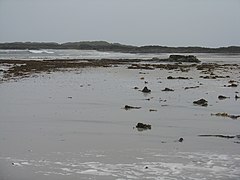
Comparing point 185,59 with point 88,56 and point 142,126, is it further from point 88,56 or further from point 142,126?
point 142,126

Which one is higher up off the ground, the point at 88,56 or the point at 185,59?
the point at 185,59

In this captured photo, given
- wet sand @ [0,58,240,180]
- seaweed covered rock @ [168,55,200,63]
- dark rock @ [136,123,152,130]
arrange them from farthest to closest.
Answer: seaweed covered rock @ [168,55,200,63] → dark rock @ [136,123,152,130] → wet sand @ [0,58,240,180]

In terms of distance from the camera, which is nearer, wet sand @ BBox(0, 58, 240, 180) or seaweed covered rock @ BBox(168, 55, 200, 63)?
wet sand @ BBox(0, 58, 240, 180)

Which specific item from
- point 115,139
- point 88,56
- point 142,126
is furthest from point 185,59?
point 115,139

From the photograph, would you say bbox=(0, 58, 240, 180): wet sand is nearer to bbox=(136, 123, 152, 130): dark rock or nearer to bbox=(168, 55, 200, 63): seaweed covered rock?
bbox=(136, 123, 152, 130): dark rock

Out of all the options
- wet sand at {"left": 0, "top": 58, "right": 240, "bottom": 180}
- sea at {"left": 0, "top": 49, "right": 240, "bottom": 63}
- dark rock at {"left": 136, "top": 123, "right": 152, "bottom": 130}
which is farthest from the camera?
sea at {"left": 0, "top": 49, "right": 240, "bottom": 63}

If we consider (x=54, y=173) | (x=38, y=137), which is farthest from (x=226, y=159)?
(x=38, y=137)

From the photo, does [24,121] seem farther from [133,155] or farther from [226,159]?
[226,159]

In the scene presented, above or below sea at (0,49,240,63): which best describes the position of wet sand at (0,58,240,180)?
below

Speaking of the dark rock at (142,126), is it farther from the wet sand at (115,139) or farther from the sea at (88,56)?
the sea at (88,56)

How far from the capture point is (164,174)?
5684 mm

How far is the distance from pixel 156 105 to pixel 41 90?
254 inches

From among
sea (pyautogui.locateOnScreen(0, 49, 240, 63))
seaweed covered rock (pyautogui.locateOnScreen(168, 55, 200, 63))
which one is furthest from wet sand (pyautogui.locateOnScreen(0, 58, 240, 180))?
sea (pyautogui.locateOnScreen(0, 49, 240, 63))

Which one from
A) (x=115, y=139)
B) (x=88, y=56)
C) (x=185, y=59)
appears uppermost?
(x=185, y=59)
